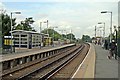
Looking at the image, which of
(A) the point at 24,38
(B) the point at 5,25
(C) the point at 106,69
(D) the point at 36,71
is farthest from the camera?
(B) the point at 5,25

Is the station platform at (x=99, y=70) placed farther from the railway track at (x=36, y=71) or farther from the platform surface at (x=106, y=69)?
the railway track at (x=36, y=71)

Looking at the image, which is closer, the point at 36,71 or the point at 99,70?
the point at 99,70

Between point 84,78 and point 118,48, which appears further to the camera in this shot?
point 118,48

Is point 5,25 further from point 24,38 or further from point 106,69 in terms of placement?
point 106,69

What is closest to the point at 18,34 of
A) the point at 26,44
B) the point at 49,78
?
the point at 26,44

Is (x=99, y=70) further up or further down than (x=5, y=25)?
further down

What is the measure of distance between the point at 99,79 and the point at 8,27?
177 ft

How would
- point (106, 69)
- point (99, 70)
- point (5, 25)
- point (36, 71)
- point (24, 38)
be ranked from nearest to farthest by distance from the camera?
point (99, 70), point (106, 69), point (36, 71), point (24, 38), point (5, 25)

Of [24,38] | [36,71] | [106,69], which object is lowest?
[36,71]

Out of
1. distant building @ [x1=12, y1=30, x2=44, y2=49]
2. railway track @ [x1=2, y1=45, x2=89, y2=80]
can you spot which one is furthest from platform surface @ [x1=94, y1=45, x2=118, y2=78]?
distant building @ [x1=12, y1=30, x2=44, y2=49]

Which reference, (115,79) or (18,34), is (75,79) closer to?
(115,79)

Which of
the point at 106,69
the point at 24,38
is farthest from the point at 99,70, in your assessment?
the point at 24,38

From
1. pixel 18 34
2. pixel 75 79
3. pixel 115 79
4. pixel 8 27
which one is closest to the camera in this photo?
pixel 115 79

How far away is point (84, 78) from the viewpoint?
16203 millimetres
